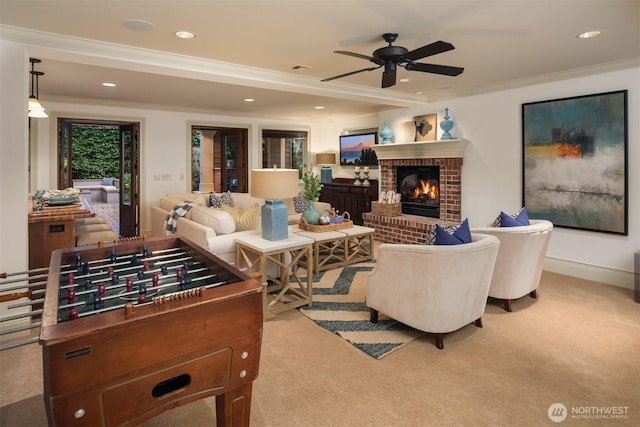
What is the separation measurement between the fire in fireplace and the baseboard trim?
5.98 ft

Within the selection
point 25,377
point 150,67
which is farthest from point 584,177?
point 25,377

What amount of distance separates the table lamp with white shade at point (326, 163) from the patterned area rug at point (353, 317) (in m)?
4.13

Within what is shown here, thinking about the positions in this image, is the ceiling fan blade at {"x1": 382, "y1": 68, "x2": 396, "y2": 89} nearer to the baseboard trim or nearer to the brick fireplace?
the brick fireplace

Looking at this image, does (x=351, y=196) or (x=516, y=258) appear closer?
(x=516, y=258)

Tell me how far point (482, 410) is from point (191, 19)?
3165mm

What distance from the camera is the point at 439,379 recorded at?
232 cm

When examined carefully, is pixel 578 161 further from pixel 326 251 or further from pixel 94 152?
pixel 94 152

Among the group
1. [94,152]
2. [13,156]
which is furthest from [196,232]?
[94,152]

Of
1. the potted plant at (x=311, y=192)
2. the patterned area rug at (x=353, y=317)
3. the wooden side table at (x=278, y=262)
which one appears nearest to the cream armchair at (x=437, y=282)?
the patterned area rug at (x=353, y=317)

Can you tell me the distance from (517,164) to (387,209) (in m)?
2.06

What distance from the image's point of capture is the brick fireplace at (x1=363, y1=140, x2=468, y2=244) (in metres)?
5.64

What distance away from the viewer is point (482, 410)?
6.66 ft

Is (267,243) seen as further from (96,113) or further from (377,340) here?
(96,113)

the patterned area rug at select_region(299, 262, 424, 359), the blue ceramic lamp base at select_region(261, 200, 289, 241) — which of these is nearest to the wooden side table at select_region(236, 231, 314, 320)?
the blue ceramic lamp base at select_region(261, 200, 289, 241)
